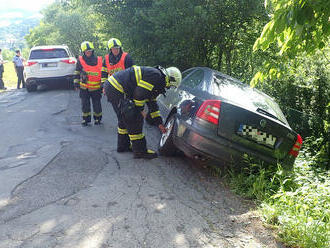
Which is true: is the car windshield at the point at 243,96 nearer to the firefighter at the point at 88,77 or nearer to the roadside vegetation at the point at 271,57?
the roadside vegetation at the point at 271,57

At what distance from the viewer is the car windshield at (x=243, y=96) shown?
4254 mm

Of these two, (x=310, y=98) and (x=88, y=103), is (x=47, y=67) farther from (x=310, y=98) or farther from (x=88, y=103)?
(x=310, y=98)

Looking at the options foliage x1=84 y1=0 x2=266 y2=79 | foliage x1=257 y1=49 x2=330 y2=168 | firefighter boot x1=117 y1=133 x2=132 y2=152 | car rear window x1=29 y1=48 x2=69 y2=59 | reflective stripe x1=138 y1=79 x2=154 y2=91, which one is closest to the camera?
reflective stripe x1=138 y1=79 x2=154 y2=91

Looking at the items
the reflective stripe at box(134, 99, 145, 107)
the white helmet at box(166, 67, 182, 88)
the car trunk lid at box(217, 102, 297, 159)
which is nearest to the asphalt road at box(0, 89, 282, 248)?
the car trunk lid at box(217, 102, 297, 159)

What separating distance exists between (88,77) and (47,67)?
5.47 meters

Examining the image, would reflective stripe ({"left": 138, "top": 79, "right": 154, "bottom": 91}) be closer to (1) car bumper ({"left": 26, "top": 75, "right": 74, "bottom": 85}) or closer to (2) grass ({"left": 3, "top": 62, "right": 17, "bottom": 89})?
(1) car bumper ({"left": 26, "top": 75, "right": 74, "bottom": 85})

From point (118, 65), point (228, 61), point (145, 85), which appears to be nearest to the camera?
point (145, 85)

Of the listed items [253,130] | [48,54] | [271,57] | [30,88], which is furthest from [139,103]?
[30,88]

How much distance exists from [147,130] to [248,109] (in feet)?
10.2

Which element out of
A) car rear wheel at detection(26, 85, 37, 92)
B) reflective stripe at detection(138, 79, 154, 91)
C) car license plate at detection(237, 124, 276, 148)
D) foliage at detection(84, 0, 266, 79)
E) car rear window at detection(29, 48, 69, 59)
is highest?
foliage at detection(84, 0, 266, 79)

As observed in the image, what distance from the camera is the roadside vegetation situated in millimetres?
3141

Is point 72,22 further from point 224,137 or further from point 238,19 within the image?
point 224,137

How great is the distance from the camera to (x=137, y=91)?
14.9ft

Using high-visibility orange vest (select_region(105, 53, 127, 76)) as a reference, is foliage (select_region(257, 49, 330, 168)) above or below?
below
